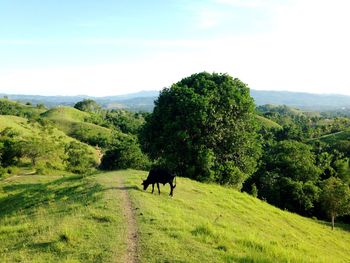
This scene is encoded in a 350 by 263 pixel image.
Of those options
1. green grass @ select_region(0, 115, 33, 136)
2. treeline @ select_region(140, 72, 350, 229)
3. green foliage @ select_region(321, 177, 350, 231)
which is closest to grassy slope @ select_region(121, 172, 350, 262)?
treeline @ select_region(140, 72, 350, 229)

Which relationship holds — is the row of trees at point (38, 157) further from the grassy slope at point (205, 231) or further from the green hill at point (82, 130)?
the grassy slope at point (205, 231)

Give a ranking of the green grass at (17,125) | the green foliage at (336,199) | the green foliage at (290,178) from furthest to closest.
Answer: the green grass at (17,125) < the green foliage at (290,178) < the green foliage at (336,199)

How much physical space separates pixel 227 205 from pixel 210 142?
1277 cm

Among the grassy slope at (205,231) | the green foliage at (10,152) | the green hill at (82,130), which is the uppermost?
the grassy slope at (205,231)

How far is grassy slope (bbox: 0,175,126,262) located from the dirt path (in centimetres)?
29

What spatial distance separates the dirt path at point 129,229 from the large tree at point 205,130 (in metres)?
15.9

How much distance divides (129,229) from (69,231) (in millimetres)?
2790

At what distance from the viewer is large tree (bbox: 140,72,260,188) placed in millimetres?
40812

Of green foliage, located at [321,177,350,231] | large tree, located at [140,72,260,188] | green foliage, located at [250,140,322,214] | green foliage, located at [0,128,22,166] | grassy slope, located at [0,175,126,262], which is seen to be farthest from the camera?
green foliage, located at [0,128,22,166]

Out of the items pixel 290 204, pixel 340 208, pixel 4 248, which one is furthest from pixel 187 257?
pixel 290 204

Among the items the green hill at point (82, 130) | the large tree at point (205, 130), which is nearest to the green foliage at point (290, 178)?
the large tree at point (205, 130)

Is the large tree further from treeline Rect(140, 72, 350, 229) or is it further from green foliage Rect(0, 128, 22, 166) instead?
green foliage Rect(0, 128, 22, 166)

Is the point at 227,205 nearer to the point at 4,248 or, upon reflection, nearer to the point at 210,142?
the point at 210,142

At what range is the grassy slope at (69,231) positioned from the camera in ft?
49.5
